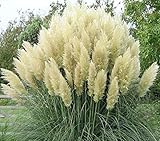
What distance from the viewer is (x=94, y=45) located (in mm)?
3914

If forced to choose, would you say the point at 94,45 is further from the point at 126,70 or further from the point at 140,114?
the point at 140,114

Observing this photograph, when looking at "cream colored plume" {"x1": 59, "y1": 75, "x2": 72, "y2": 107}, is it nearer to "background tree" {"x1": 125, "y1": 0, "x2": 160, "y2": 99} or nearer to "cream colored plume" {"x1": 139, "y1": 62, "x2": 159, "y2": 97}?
"cream colored plume" {"x1": 139, "y1": 62, "x2": 159, "y2": 97}

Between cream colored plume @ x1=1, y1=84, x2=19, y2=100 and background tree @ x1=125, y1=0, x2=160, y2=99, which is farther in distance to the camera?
background tree @ x1=125, y1=0, x2=160, y2=99

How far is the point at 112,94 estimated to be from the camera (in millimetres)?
3672

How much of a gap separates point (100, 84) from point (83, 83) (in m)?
Answer: 0.23

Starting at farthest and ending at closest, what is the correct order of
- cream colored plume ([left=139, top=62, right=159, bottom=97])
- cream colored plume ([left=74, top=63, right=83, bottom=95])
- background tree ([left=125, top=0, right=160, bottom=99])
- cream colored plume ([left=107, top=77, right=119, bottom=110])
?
1. background tree ([left=125, top=0, right=160, bottom=99])
2. cream colored plume ([left=139, top=62, right=159, bottom=97])
3. cream colored plume ([left=74, top=63, right=83, bottom=95])
4. cream colored plume ([left=107, top=77, right=119, bottom=110])

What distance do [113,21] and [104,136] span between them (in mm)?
1019

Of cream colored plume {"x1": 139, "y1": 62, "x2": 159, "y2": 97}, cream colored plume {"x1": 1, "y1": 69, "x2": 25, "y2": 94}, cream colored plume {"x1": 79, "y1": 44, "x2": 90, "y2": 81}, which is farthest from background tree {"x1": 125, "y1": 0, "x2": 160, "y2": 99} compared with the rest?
cream colored plume {"x1": 79, "y1": 44, "x2": 90, "y2": 81}

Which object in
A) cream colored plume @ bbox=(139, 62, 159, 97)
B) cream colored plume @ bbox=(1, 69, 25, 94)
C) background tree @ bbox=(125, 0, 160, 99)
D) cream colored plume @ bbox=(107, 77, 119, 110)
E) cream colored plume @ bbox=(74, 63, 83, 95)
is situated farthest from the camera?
background tree @ bbox=(125, 0, 160, 99)

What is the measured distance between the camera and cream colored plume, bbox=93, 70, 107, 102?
3.66m

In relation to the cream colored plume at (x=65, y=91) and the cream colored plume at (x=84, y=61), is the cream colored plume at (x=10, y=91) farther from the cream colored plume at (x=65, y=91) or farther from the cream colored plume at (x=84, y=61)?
the cream colored plume at (x=84, y=61)

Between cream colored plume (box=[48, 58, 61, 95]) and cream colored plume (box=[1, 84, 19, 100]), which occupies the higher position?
cream colored plume (box=[1, 84, 19, 100])

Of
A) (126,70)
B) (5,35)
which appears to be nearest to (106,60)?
(126,70)

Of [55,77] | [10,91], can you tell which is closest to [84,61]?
[55,77]
